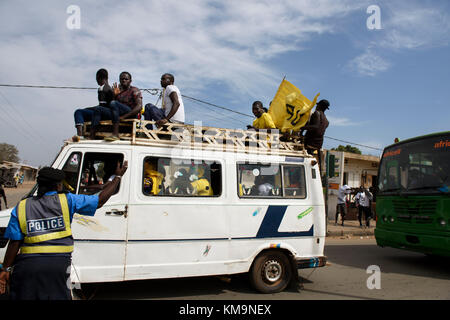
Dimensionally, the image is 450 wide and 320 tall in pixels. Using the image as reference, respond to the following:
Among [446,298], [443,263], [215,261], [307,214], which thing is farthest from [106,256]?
[443,263]

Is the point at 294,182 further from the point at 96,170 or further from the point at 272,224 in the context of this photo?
the point at 96,170

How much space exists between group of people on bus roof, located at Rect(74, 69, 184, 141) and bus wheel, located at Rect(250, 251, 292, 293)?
8.36ft

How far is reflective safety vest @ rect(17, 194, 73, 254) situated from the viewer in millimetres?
2684

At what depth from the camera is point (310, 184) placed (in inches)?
213

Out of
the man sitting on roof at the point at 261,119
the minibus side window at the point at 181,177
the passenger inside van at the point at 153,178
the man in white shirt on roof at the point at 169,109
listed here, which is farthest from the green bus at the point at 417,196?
the passenger inside van at the point at 153,178

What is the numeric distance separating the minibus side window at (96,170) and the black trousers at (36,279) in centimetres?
154

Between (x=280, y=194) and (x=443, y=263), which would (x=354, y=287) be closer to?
(x=280, y=194)

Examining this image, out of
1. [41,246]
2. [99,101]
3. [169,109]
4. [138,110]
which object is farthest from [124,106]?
[41,246]

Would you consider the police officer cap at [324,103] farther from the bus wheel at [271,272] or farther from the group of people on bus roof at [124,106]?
the bus wheel at [271,272]

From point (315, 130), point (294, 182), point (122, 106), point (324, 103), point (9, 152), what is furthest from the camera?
point (9, 152)

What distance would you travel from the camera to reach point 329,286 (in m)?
5.65

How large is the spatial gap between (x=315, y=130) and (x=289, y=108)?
64cm

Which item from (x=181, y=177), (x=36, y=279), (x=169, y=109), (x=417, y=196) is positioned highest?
(x=169, y=109)
